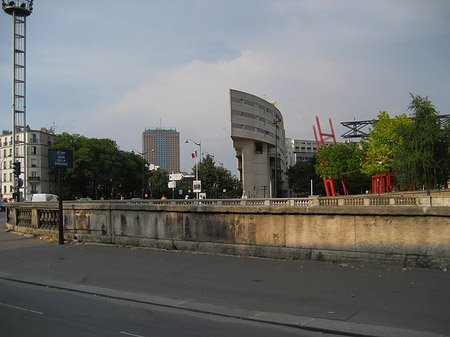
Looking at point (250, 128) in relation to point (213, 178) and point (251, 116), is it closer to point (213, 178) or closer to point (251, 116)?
point (251, 116)

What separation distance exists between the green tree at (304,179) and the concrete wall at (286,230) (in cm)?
9700

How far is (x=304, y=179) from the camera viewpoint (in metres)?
111

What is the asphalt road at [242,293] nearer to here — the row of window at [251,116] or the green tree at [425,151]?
the green tree at [425,151]

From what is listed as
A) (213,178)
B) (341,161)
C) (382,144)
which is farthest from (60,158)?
(341,161)

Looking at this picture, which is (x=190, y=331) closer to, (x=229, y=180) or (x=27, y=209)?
(x=27, y=209)

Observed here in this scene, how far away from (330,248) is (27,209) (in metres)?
17.2

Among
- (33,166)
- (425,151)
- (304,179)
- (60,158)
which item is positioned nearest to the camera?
(60,158)

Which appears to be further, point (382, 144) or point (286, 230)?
point (382, 144)

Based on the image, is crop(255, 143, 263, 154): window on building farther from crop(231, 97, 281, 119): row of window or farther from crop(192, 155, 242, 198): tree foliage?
crop(192, 155, 242, 198): tree foliage

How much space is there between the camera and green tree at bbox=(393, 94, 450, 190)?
35.2m

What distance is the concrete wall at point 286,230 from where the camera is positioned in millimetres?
9695

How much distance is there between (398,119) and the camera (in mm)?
57219

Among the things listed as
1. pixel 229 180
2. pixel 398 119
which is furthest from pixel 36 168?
pixel 398 119

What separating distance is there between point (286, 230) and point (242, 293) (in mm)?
Result: 3706
